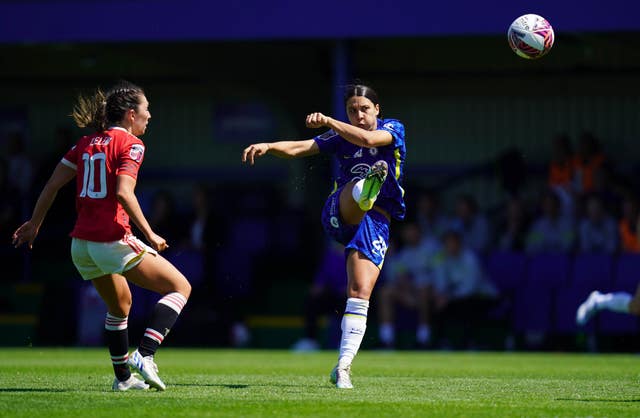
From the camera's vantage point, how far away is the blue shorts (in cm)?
755

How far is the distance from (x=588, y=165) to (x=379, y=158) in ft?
29.4

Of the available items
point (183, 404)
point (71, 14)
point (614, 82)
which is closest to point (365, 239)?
point (183, 404)

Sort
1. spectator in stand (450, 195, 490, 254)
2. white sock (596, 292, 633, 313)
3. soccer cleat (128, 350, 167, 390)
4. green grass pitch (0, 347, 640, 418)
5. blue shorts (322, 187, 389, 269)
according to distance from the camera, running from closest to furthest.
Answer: green grass pitch (0, 347, 640, 418) < soccer cleat (128, 350, 167, 390) < blue shorts (322, 187, 389, 269) < white sock (596, 292, 633, 313) < spectator in stand (450, 195, 490, 254)

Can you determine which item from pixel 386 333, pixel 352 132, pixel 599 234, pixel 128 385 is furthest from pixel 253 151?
pixel 599 234

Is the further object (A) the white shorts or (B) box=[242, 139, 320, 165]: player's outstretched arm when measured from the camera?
(B) box=[242, 139, 320, 165]: player's outstretched arm

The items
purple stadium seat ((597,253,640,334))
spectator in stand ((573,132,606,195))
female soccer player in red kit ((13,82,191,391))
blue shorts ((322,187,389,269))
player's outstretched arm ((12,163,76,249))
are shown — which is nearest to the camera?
female soccer player in red kit ((13,82,191,391))

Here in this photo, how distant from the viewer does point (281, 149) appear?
24.3 ft

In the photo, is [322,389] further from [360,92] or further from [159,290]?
[360,92]

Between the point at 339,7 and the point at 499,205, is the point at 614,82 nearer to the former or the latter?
the point at 499,205

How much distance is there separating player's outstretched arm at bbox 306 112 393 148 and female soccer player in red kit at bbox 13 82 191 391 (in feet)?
3.57

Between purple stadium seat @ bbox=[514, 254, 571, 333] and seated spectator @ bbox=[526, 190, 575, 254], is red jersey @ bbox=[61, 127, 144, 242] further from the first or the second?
seated spectator @ bbox=[526, 190, 575, 254]

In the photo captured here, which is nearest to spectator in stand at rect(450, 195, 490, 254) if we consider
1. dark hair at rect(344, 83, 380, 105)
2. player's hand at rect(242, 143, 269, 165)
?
dark hair at rect(344, 83, 380, 105)

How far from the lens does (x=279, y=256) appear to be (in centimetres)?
1825

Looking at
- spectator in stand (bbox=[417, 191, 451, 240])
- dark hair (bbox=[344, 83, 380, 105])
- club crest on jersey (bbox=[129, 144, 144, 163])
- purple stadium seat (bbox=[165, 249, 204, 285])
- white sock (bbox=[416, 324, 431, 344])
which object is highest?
dark hair (bbox=[344, 83, 380, 105])
